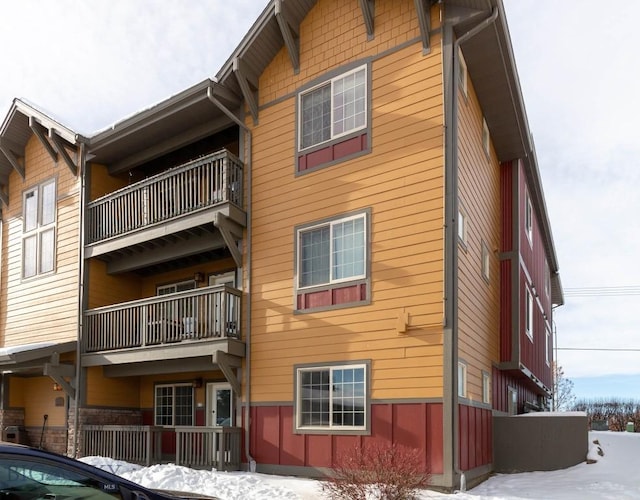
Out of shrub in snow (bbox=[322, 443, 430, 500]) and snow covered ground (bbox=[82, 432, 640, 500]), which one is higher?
shrub in snow (bbox=[322, 443, 430, 500])

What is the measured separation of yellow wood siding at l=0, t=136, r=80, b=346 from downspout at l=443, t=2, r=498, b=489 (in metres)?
11.3

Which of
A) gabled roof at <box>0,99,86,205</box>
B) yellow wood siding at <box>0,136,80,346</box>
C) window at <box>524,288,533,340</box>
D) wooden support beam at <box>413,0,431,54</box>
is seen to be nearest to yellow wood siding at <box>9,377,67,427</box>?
yellow wood siding at <box>0,136,80,346</box>

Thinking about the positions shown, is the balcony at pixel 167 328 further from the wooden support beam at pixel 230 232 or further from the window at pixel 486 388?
the window at pixel 486 388

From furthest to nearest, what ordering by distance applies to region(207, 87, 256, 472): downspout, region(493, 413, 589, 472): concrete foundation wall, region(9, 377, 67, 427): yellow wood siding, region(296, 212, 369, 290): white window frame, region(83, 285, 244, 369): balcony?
region(9, 377, 67, 427): yellow wood siding < region(493, 413, 589, 472): concrete foundation wall < region(83, 285, 244, 369): balcony < region(207, 87, 256, 472): downspout < region(296, 212, 369, 290): white window frame

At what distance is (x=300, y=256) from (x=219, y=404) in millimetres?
5136

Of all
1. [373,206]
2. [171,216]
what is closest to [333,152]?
[373,206]

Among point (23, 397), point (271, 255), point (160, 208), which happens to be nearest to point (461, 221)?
point (271, 255)

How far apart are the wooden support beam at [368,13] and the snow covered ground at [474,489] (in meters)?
9.36

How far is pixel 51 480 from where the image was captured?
Result: 14.1 feet

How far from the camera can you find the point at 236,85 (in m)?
15.1

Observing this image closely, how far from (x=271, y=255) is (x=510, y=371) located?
7627mm

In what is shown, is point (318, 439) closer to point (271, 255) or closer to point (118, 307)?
point (271, 255)

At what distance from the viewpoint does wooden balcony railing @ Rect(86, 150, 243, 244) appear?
1475cm

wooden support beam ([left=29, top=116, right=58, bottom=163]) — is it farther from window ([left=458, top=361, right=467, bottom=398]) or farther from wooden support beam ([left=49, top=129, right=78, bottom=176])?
window ([left=458, top=361, right=467, bottom=398])
